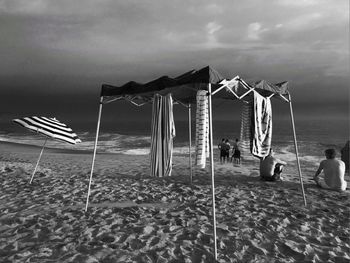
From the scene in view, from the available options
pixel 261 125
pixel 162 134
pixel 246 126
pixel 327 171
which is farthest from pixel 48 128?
pixel 327 171

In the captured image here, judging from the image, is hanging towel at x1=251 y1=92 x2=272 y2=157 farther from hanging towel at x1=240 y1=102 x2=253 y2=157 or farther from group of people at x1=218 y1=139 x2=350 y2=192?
group of people at x1=218 y1=139 x2=350 y2=192

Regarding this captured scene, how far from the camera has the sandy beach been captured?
339cm

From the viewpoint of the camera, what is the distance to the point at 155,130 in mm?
5188

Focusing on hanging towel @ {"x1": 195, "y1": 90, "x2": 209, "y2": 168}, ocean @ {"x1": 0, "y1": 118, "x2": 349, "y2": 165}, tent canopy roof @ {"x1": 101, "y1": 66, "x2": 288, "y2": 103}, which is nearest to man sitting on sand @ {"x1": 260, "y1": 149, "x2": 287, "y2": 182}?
tent canopy roof @ {"x1": 101, "y1": 66, "x2": 288, "y2": 103}

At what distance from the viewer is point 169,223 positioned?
14.5 ft

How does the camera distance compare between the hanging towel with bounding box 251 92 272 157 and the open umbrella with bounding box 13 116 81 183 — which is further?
the open umbrella with bounding box 13 116 81 183

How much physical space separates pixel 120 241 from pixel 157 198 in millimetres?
2238

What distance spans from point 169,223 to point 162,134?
5.66 ft

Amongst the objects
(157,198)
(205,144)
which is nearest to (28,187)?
(157,198)

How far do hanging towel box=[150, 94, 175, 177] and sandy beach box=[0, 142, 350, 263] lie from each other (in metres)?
0.88

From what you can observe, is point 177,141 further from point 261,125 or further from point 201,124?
point 261,125

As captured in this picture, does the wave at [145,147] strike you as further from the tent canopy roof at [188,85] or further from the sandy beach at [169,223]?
the tent canopy roof at [188,85]

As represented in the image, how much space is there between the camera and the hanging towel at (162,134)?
5082 millimetres

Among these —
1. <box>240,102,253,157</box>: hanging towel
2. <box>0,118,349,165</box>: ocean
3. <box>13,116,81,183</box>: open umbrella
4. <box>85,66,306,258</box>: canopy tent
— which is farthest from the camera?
<box>0,118,349,165</box>: ocean
